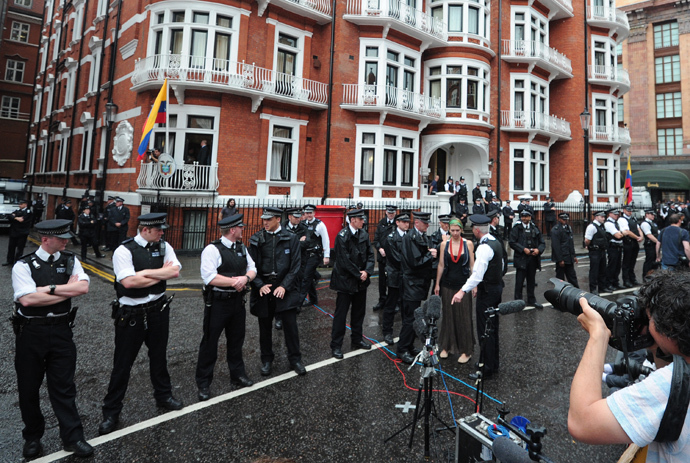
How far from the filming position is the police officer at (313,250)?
7629 mm

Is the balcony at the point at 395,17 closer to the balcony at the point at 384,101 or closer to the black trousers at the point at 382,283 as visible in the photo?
the balcony at the point at 384,101

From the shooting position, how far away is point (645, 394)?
4.35 feet

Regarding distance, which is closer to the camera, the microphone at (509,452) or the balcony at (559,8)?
the microphone at (509,452)

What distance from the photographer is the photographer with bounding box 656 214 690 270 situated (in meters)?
8.09

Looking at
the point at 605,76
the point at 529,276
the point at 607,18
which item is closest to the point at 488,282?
the point at 529,276

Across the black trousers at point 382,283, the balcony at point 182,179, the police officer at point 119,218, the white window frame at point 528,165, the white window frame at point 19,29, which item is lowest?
→ the black trousers at point 382,283

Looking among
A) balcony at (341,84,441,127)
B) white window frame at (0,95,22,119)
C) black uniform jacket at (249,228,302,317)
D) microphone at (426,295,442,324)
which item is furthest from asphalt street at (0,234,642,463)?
white window frame at (0,95,22,119)

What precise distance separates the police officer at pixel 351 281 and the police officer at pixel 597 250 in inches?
270

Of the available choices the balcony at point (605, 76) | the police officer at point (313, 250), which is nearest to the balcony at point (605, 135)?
the balcony at point (605, 76)

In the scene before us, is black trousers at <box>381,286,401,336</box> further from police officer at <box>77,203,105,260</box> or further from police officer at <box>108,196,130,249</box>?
police officer at <box>77,203,105,260</box>

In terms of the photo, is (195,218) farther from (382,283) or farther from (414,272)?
(414,272)

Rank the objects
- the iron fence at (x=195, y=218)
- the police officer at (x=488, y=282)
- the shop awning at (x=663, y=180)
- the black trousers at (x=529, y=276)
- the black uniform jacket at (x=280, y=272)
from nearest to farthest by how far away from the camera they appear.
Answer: the police officer at (x=488, y=282) < the black uniform jacket at (x=280, y=272) < the black trousers at (x=529, y=276) < the iron fence at (x=195, y=218) < the shop awning at (x=663, y=180)

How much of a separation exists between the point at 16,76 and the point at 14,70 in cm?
59

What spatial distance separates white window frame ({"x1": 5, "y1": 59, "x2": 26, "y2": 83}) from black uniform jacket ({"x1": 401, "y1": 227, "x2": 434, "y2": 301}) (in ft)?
155
